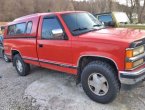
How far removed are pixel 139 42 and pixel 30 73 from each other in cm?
431

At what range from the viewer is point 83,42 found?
4.69 meters

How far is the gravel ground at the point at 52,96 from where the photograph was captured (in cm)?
461

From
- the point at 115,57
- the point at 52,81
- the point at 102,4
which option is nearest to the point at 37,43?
the point at 52,81

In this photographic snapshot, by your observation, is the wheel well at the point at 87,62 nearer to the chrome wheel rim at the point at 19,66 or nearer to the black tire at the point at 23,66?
the black tire at the point at 23,66

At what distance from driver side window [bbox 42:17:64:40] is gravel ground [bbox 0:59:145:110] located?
1.33 metres

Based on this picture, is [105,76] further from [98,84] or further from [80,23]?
[80,23]

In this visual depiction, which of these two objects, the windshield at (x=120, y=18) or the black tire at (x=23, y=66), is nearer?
the black tire at (x=23, y=66)

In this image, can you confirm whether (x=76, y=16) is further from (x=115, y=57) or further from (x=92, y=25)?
(x=115, y=57)

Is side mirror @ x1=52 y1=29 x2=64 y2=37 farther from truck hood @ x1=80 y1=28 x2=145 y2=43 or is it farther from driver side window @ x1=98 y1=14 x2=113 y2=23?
driver side window @ x1=98 y1=14 x2=113 y2=23

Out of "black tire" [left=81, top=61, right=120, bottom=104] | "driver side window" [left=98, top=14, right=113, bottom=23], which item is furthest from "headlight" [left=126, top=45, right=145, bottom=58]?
"driver side window" [left=98, top=14, right=113, bottom=23]

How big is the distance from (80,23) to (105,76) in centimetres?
157

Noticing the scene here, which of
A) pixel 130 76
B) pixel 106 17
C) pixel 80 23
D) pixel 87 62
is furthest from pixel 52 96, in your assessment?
pixel 106 17

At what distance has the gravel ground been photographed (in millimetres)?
4609

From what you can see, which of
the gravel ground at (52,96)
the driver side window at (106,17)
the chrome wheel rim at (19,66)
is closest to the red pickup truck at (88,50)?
the gravel ground at (52,96)
